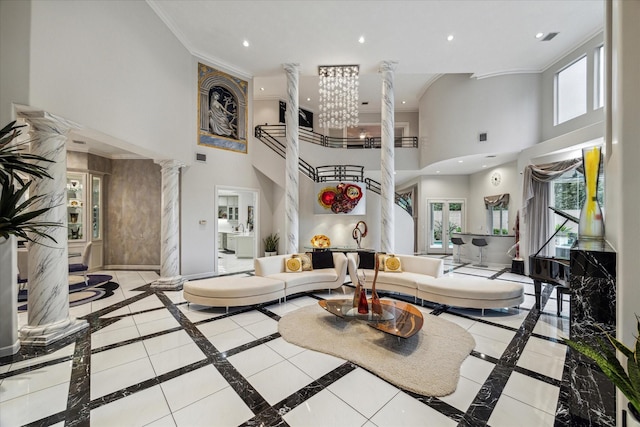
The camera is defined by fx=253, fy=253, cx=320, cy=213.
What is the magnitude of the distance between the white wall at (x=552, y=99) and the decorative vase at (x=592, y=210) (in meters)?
2.70

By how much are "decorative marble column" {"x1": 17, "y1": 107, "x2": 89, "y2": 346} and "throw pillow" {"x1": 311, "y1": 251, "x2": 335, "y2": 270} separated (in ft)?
13.0

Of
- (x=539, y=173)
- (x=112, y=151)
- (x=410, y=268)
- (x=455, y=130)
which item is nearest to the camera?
(x=410, y=268)

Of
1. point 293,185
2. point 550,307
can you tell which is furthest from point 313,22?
point 550,307

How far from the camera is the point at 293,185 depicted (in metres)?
7.09

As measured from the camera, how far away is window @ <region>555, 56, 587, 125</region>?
6152 millimetres

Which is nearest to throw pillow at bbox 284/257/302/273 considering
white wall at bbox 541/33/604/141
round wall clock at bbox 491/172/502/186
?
white wall at bbox 541/33/604/141

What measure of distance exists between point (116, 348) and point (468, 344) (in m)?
4.47

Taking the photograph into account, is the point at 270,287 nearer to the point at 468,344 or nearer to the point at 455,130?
the point at 468,344

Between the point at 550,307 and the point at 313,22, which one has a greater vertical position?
the point at 313,22

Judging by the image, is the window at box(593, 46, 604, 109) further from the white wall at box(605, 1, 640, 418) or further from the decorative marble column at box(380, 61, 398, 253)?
the white wall at box(605, 1, 640, 418)

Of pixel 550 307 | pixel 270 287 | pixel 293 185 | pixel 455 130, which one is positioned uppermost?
pixel 455 130

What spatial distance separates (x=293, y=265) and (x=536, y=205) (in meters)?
6.92

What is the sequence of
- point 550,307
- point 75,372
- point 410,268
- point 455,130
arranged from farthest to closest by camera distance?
1. point 455,130
2. point 410,268
3. point 550,307
4. point 75,372

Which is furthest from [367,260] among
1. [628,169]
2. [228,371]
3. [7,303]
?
[7,303]
